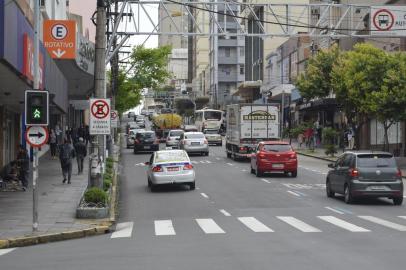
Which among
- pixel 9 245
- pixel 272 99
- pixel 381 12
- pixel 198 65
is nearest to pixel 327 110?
pixel 272 99

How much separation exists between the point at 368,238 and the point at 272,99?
219ft

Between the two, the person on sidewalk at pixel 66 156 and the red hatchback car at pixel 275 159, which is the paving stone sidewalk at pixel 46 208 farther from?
the red hatchback car at pixel 275 159

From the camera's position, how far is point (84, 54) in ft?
112

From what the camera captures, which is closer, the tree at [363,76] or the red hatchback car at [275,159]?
the red hatchback car at [275,159]

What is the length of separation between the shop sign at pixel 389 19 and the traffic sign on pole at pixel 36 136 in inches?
858

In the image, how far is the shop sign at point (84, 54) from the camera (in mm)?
32247

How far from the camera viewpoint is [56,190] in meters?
26.0

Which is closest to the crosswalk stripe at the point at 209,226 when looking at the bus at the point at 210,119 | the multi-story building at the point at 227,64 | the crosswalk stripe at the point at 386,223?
the crosswalk stripe at the point at 386,223

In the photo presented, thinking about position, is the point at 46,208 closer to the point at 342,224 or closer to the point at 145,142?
the point at 342,224

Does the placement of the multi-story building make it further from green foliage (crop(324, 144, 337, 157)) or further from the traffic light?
the traffic light

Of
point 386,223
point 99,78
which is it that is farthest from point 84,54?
point 386,223

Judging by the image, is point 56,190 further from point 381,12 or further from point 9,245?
point 381,12

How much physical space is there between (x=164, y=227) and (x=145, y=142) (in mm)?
36245

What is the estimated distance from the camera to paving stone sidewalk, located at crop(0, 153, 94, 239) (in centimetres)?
1700
